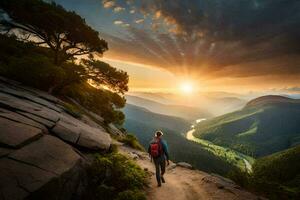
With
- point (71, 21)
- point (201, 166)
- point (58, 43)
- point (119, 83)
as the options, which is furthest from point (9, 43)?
point (201, 166)

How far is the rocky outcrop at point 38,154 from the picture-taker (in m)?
7.71

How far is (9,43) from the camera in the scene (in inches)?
953

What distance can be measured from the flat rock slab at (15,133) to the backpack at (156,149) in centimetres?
669

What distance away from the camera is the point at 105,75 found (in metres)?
23.5

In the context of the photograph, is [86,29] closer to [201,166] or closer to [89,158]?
[89,158]

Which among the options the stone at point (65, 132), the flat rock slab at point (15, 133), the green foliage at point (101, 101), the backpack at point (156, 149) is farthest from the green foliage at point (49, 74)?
the backpack at point (156, 149)

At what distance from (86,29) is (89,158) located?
1582 centimetres

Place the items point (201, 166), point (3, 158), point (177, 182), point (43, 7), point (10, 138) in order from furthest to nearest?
1. point (201, 166)
2. point (43, 7)
3. point (177, 182)
4. point (10, 138)
5. point (3, 158)

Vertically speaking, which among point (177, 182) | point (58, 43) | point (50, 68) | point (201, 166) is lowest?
point (201, 166)

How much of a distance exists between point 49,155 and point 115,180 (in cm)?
402

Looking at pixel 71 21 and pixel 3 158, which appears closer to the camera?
pixel 3 158

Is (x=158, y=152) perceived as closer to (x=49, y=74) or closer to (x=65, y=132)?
(x=65, y=132)

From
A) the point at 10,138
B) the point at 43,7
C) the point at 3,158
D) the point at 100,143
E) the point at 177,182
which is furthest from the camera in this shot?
the point at 43,7

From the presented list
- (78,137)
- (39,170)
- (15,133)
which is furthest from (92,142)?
(39,170)
